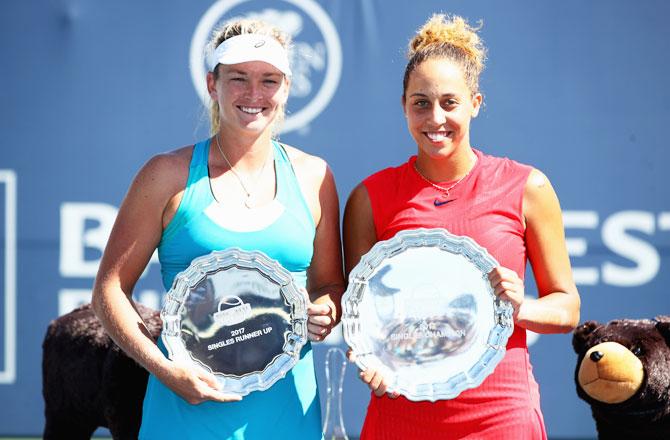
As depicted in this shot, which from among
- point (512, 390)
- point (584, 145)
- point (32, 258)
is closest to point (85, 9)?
point (32, 258)

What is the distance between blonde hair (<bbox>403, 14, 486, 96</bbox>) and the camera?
220 centimetres

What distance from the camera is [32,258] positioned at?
4133mm

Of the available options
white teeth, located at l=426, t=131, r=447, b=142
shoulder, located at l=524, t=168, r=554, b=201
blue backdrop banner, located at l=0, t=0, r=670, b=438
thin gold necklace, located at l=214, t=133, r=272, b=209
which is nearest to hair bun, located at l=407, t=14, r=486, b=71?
white teeth, located at l=426, t=131, r=447, b=142

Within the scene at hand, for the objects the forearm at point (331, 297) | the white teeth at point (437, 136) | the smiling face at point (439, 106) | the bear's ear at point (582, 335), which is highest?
the smiling face at point (439, 106)

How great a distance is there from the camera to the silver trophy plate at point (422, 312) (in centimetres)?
211

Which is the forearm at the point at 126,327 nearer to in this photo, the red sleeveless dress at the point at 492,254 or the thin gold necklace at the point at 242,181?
the thin gold necklace at the point at 242,181

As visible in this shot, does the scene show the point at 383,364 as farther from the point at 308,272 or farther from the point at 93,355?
the point at 93,355

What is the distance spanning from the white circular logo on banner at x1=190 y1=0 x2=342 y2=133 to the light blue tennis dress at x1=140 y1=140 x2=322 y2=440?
6.51ft

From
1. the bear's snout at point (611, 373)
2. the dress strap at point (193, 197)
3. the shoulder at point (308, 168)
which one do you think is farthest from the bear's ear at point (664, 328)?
the dress strap at point (193, 197)

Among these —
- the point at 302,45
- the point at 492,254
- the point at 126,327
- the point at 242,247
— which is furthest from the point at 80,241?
the point at 492,254

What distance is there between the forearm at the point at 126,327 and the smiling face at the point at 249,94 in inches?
18.2

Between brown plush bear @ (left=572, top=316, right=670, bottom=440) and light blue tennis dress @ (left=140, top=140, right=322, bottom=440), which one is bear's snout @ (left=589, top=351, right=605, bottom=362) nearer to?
brown plush bear @ (left=572, top=316, right=670, bottom=440)

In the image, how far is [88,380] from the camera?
9.50 feet

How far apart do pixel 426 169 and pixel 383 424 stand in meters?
0.59
